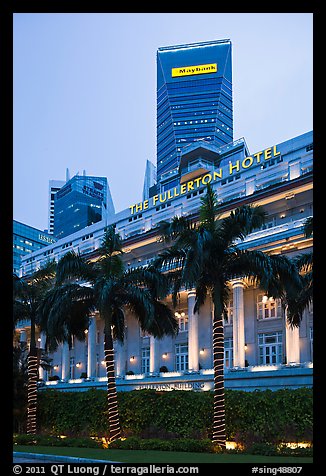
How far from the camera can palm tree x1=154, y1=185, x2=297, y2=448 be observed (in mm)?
28188

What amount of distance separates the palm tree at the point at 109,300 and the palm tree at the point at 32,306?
20.0 feet

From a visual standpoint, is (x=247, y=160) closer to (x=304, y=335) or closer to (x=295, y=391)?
(x=304, y=335)

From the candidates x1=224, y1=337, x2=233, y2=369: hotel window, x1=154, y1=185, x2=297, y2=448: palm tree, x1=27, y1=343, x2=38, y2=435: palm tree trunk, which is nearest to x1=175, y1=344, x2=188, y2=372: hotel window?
x1=224, y1=337, x2=233, y2=369: hotel window

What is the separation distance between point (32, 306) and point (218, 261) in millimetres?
18031

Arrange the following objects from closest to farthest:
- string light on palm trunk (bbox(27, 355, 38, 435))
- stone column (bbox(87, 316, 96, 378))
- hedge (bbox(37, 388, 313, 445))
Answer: hedge (bbox(37, 388, 313, 445)), string light on palm trunk (bbox(27, 355, 38, 435)), stone column (bbox(87, 316, 96, 378))

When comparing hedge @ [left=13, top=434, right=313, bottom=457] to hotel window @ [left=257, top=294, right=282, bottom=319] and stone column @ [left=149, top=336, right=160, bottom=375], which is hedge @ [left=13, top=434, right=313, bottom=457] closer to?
hotel window @ [left=257, top=294, right=282, bottom=319]

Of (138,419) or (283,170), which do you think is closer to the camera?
(138,419)

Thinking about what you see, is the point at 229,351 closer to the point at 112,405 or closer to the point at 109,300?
the point at 112,405

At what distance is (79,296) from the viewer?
34.5 m

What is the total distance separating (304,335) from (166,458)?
3089 centimetres

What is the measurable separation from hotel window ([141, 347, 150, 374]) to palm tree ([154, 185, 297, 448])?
40.1m

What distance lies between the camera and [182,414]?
3434 centimetres

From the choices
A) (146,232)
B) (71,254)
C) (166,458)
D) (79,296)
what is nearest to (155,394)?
(79,296)

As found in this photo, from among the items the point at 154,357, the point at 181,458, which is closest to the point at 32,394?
the point at 181,458
